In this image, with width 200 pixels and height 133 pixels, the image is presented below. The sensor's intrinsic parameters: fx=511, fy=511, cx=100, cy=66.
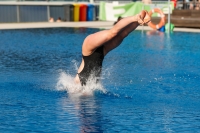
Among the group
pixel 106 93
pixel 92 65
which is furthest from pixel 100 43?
pixel 106 93

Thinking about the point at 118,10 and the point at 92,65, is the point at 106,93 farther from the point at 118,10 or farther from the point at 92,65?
the point at 118,10

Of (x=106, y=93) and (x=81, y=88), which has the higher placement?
(x=81, y=88)

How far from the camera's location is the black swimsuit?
862cm

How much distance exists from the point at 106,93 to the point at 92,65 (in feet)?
2.46

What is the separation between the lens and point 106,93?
30.2 ft

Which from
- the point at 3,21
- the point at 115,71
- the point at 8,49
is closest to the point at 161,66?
the point at 115,71

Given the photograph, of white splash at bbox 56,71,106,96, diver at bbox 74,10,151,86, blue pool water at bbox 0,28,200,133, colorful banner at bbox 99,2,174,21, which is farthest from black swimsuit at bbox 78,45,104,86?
colorful banner at bbox 99,2,174,21

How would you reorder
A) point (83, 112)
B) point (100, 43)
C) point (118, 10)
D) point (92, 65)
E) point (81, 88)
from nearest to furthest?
point (83, 112) < point (100, 43) < point (92, 65) < point (81, 88) < point (118, 10)

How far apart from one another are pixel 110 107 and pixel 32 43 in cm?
1179

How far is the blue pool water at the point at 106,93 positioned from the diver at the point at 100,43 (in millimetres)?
432

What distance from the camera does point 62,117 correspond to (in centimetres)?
727

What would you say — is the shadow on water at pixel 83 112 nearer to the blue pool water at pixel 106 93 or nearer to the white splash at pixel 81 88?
the blue pool water at pixel 106 93

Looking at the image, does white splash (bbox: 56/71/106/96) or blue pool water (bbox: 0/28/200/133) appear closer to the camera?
blue pool water (bbox: 0/28/200/133)

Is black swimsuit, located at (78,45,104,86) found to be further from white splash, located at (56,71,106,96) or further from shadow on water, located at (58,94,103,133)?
shadow on water, located at (58,94,103,133)
